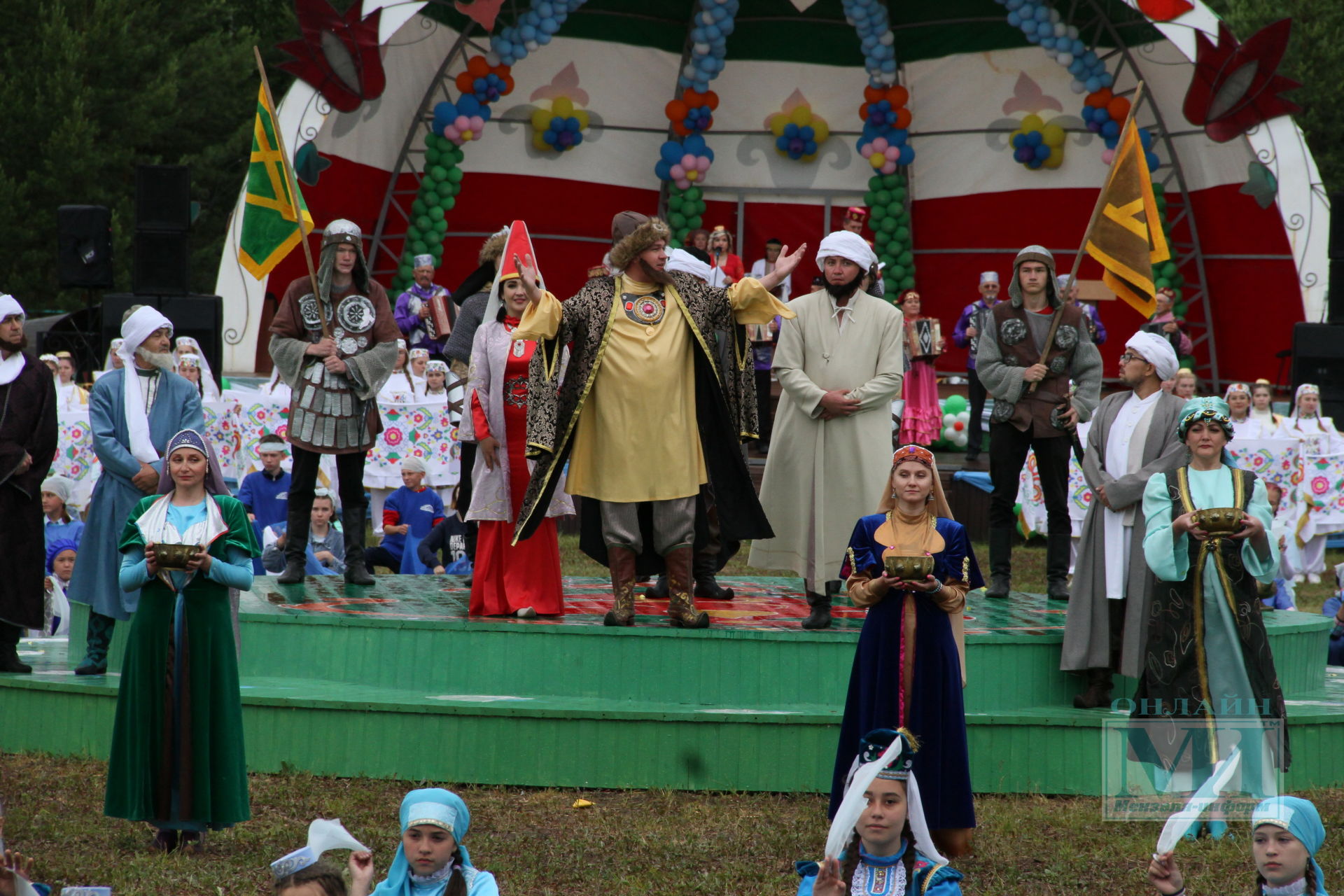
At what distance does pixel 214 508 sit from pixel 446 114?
1170 centimetres

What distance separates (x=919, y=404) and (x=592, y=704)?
7128mm

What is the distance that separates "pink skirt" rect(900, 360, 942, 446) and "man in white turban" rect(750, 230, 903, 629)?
6.07m

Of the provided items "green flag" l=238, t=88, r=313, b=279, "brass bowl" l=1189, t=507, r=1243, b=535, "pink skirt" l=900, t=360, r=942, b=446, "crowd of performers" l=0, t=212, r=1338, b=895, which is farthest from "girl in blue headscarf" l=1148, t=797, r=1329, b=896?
"pink skirt" l=900, t=360, r=942, b=446

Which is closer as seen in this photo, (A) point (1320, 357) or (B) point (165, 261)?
(B) point (165, 261)

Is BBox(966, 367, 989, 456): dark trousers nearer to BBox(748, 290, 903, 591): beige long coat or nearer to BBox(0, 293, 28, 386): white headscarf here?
BBox(748, 290, 903, 591): beige long coat

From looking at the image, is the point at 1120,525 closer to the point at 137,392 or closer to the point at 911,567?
the point at 911,567

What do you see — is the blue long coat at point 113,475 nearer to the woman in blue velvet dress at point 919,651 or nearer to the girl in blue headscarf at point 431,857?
the woman in blue velvet dress at point 919,651

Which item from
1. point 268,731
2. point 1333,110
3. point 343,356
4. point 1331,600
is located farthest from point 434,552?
point 1333,110

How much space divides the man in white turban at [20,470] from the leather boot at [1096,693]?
4179 millimetres

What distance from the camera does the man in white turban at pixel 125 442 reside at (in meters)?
6.32

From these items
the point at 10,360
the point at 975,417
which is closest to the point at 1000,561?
the point at 10,360

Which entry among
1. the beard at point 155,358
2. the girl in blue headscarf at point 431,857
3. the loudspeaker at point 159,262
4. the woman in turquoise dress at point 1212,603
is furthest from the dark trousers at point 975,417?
the girl in blue headscarf at point 431,857

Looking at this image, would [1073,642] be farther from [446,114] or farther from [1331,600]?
[446,114]

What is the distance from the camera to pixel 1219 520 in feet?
17.0
